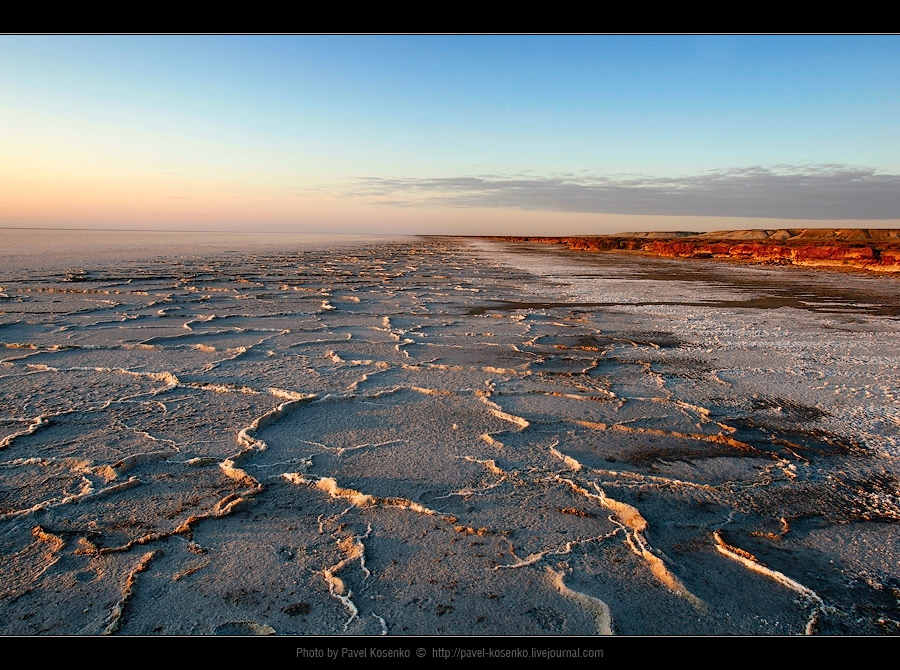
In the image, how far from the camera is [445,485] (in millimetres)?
2232

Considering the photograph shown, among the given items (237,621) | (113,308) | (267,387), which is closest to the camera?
(237,621)

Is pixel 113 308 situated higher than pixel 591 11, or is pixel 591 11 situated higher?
pixel 591 11

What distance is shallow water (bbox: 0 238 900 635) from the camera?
1.51 metres

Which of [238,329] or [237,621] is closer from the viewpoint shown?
[237,621]

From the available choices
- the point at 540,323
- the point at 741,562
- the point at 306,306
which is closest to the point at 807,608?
the point at 741,562

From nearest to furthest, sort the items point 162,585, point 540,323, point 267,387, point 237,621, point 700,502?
point 237,621, point 162,585, point 700,502, point 267,387, point 540,323

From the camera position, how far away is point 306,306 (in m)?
7.46

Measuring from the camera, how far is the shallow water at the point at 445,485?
4.95 ft

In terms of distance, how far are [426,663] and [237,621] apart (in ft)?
1.70

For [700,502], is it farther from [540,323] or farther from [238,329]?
[238,329]

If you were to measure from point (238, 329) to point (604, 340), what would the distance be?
3.75 m

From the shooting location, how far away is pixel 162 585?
5.12 feet

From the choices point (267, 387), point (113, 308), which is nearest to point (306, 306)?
point (113, 308)

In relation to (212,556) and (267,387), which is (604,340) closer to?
(267,387)
